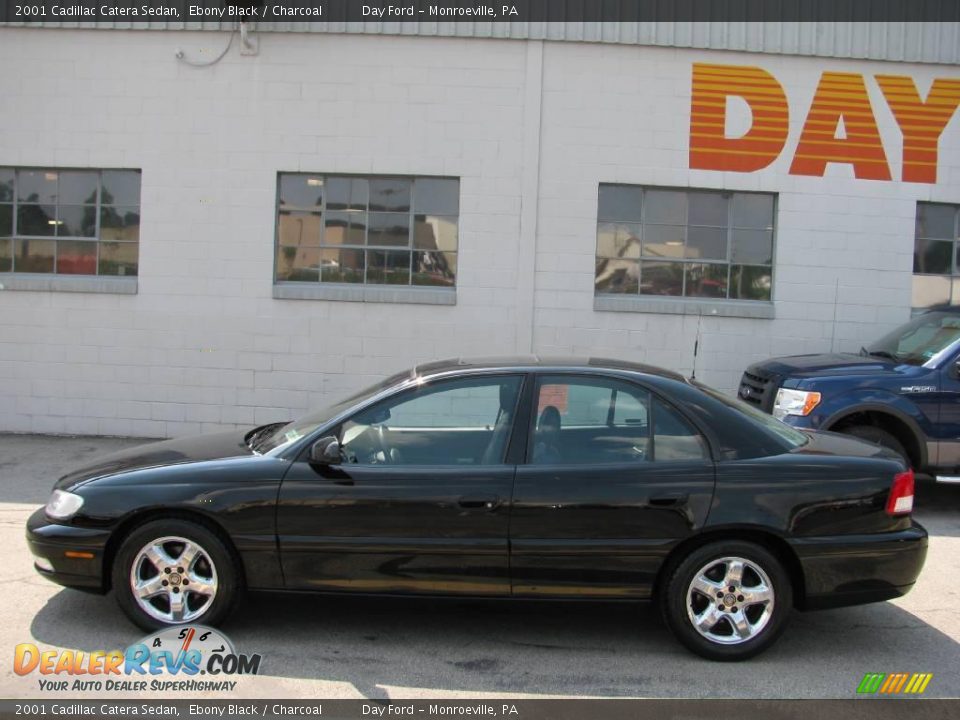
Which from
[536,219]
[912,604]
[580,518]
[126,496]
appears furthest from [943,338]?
[126,496]

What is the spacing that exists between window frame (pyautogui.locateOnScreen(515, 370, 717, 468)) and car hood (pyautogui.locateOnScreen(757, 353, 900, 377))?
3.85 metres

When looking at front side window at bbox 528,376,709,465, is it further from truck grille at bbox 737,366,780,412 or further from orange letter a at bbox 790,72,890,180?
orange letter a at bbox 790,72,890,180

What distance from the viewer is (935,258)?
1109cm

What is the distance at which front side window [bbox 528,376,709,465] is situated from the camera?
188 inches

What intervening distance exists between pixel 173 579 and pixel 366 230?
6697 millimetres

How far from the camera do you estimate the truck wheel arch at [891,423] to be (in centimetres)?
791

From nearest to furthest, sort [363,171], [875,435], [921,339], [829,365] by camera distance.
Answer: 1. [875,435]
2. [829,365]
3. [921,339]
4. [363,171]

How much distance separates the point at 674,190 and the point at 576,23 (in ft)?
7.43

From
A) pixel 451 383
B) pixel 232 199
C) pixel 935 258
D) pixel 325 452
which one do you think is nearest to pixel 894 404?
pixel 935 258

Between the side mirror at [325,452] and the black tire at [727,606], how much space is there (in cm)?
182

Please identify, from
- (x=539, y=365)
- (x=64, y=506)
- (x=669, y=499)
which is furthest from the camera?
(x=539, y=365)

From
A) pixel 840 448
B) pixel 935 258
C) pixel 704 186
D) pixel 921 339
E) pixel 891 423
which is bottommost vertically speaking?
pixel 891 423

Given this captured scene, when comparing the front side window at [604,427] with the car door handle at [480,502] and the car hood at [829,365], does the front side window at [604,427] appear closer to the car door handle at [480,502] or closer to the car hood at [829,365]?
the car door handle at [480,502]

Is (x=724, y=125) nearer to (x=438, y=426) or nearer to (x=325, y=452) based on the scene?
(x=438, y=426)
